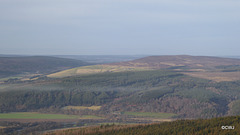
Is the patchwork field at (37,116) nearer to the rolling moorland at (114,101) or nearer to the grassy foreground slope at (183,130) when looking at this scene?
the rolling moorland at (114,101)

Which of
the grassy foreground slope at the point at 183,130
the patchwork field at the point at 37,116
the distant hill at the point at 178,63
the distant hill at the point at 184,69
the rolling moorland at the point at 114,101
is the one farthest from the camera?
the distant hill at the point at 178,63

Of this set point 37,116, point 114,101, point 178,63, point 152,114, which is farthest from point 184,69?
point 37,116

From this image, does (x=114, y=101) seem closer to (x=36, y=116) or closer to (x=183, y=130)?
(x=36, y=116)

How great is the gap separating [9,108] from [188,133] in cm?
2044

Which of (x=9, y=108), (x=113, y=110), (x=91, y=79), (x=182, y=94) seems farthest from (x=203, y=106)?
(x=9, y=108)

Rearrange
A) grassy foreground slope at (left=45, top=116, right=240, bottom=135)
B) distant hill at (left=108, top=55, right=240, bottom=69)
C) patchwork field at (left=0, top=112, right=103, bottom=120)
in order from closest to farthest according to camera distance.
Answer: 1. grassy foreground slope at (left=45, top=116, right=240, bottom=135)
2. patchwork field at (left=0, top=112, right=103, bottom=120)
3. distant hill at (left=108, top=55, right=240, bottom=69)

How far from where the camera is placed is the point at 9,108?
27.5 m

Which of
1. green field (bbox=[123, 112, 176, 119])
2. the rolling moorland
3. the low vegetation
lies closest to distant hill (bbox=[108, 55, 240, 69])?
the rolling moorland

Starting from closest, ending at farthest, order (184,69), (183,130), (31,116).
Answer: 1. (183,130)
2. (31,116)
3. (184,69)

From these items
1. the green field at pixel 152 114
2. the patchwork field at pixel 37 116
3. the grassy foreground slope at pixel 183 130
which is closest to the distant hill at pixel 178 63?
the green field at pixel 152 114

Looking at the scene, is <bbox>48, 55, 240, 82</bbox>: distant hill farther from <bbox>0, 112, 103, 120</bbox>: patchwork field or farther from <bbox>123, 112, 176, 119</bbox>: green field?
<bbox>0, 112, 103, 120</bbox>: patchwork field

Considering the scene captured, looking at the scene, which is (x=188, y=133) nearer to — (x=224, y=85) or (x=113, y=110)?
(x=113, y=110)

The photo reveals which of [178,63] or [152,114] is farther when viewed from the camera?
[178,63]

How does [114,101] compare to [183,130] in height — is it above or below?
below
